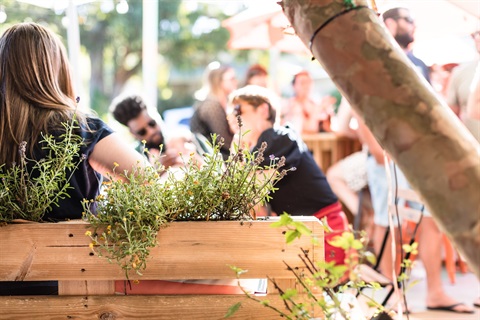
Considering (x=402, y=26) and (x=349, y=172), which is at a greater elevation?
(x=402, y=26)

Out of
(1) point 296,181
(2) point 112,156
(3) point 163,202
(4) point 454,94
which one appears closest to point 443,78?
(4) point 454,94

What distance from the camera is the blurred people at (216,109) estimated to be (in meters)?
5.84

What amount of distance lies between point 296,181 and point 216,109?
7.40ft

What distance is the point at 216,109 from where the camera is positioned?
5.97 meters

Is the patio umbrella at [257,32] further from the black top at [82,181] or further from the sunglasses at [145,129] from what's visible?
the black top at [82,181]

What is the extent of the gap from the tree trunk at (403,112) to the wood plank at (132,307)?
0.87 metres

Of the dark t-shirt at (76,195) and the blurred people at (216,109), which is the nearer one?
the dark t-shirt at (76,195)

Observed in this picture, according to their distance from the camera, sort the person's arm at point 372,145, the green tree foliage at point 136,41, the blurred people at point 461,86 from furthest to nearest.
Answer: the green tree foliage at point 136,41, the person's arm at point 372,145, the blurred people at point 461,86

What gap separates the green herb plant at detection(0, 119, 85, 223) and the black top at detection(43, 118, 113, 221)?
1.8 inches

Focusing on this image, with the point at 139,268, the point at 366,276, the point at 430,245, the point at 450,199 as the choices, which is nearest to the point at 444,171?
the point at 450,199

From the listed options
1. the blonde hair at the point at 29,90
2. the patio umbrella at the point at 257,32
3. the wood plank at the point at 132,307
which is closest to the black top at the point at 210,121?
the patio umbrella at the point at 257,32

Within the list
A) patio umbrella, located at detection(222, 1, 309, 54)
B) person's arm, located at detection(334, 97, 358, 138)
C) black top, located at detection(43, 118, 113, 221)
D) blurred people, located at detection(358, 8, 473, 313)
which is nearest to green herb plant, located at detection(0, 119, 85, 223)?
black top, located at detection(43, 118, 113, 221)

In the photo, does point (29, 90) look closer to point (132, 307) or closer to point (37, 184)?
point (37, 184)

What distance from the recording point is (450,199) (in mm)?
1183
